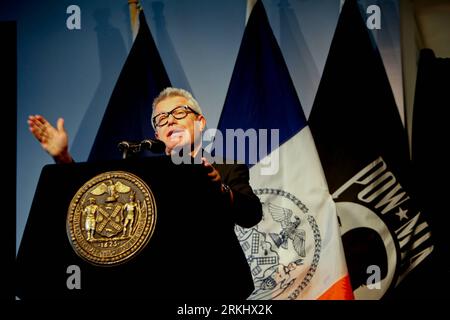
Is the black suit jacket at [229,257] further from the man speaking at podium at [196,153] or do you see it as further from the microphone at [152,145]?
the microphone at [152,145]

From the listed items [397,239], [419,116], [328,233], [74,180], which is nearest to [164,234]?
[74,180]

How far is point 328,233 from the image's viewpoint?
3391mm

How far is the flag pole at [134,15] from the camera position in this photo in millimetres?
3842

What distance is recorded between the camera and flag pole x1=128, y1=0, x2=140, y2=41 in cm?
384

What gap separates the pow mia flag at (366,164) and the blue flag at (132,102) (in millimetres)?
1134

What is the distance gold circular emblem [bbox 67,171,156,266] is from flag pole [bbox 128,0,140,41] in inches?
89.7

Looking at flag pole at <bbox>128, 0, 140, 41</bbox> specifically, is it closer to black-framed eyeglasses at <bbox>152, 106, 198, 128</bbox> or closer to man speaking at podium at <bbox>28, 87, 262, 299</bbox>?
man speaking at podium at <bbox>28, 87, 262, 299</bbox>

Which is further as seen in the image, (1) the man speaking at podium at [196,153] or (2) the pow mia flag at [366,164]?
(2) the pow mia flag at [366,164]

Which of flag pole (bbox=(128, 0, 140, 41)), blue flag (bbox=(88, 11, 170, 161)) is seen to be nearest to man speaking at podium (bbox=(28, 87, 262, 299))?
blue flag (bbox=(88, 11, 170, 161))

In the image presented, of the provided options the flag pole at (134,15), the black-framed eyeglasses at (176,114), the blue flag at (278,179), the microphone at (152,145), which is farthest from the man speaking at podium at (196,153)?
the flag pole at (134,15)

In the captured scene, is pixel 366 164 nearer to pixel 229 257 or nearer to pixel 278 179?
pixel 278 179

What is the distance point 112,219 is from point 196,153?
0.92m

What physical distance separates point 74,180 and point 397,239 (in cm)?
226

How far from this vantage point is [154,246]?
5.67 feet
